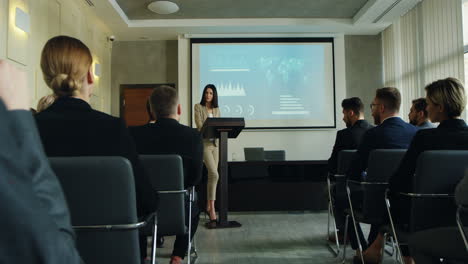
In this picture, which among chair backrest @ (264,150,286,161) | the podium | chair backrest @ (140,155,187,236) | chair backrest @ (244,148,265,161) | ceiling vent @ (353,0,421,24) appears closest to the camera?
chair backrest @ (140,155,187,236)

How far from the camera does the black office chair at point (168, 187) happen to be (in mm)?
1942

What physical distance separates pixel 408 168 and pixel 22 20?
4.37 metres

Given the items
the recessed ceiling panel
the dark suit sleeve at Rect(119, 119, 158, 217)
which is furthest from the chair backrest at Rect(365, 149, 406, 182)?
the recessed ceiling panel

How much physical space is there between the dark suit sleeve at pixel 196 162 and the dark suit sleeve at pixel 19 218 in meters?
1.98

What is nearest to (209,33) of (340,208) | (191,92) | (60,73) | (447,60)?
(191,92)

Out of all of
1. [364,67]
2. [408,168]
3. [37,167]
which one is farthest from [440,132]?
[364,67]

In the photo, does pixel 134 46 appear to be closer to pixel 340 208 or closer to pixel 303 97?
pixel 303 97

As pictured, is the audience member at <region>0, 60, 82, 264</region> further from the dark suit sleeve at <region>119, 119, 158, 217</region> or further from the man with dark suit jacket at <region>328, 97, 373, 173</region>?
the man with dark suit jacket at <region>328, 97, 373, 173</region>

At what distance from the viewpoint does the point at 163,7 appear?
6.27 metres

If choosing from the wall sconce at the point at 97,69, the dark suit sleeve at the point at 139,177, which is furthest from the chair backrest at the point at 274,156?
the dark suit sleeve at the point at 139,177

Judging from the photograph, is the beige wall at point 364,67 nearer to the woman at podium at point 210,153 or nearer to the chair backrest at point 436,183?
the woman at podium at point 210,153

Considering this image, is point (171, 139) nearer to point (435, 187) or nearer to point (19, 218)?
point (435, 187)

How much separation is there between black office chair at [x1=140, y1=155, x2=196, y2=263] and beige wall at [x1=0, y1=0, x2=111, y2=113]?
3.12 meters

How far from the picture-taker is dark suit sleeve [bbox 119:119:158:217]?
1.38 metres
